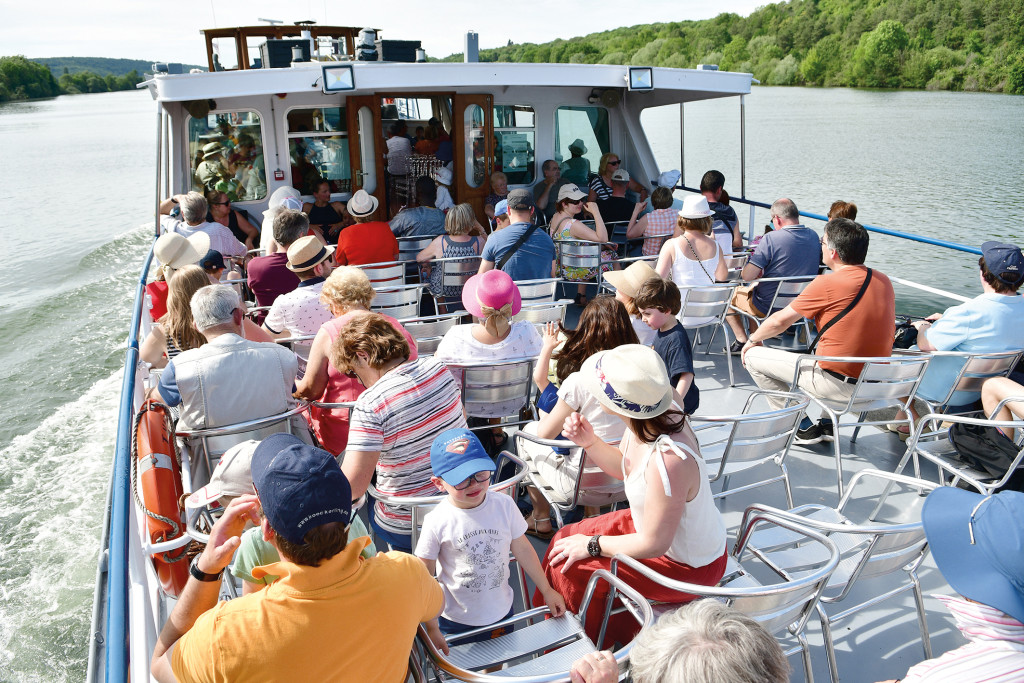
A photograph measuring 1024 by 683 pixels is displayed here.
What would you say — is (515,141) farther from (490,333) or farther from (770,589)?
(770,589)

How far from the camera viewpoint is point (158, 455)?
10.3 feet

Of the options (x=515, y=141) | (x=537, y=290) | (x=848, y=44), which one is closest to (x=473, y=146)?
(x=515, y=141)

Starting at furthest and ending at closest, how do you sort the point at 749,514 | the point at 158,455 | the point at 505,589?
the point at 158,455
the point at 749,514
the point at 505,589

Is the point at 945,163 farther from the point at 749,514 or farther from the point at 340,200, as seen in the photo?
the point at 749,514

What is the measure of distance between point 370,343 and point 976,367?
3.26 metres

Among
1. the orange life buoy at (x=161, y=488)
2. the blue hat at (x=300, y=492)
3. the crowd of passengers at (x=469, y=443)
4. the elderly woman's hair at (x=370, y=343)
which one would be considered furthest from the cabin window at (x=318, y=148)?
the blue hat at (x=300, y=492)

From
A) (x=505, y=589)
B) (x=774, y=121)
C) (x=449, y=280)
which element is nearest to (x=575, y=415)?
(x=505, y=589)

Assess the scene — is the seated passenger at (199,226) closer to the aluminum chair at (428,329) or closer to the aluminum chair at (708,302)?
the aluminum chair at (428,329)

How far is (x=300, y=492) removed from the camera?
1696 mm

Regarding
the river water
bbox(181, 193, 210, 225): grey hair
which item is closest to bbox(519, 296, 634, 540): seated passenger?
the river water

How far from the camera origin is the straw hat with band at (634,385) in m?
2.33

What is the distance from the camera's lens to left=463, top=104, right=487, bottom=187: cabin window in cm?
A: 806

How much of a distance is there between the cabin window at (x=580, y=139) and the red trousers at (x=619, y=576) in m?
6.41

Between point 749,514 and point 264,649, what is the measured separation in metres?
1.73
